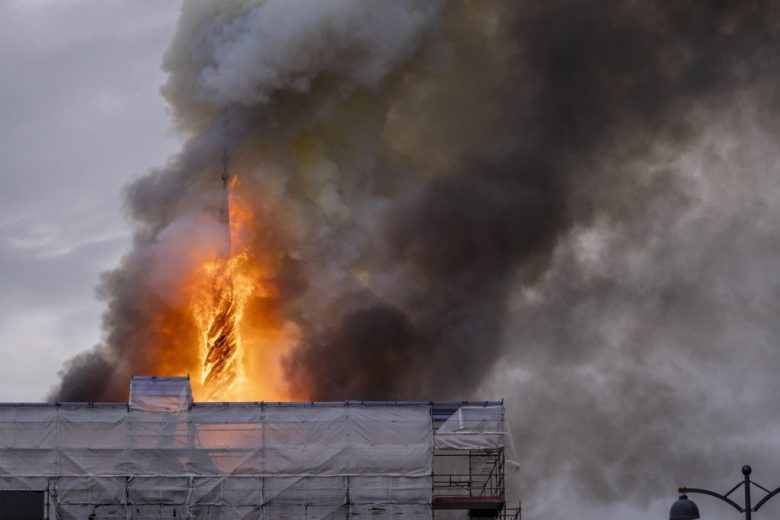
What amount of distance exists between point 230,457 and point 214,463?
821mm

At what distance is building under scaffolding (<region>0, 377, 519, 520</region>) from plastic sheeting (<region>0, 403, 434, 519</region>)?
0.16 feet

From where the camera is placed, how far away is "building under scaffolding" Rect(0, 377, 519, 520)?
269 feet

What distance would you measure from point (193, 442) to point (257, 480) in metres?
3.61

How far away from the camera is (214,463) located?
82.8m

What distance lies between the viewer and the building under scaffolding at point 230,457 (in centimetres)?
8194

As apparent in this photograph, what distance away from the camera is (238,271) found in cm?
9881

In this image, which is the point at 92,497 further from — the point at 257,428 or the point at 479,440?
the point at 479,440

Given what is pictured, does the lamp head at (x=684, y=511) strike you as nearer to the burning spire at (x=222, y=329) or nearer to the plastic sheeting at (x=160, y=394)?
the plastic sheeting at (x=160, y=394)

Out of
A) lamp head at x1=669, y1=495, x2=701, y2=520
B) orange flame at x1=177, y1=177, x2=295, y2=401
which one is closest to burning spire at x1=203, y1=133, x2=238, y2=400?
orange flame at x1=177, y1=177, x2=295, y2=401

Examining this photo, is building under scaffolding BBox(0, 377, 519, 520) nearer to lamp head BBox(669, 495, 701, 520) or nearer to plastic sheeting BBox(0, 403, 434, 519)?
plastic sheeting BBox(0, 403, 434, 519)

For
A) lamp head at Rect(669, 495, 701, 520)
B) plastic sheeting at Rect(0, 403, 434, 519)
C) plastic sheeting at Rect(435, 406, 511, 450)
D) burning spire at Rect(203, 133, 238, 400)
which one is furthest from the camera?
burning spire at Rect(203, 133, 238, 400)

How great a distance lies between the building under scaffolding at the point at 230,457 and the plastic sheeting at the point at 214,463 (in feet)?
0.16

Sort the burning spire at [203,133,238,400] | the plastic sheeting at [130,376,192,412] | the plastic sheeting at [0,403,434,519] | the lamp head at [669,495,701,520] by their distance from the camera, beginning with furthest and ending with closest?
1. the burning spire at [203,133,238,400]
2. the plastic sheeting at [130,376,192,412]
3. the plastic sheeting at [0,403,434,519]
4. the lamp head at [669,495,701,520]

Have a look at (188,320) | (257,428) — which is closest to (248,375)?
(188,320)
